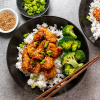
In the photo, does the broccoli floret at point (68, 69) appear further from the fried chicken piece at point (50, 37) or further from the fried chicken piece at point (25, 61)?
the fried chicken piece at point (25, 61)

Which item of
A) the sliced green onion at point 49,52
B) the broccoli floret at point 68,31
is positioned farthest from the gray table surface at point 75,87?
the sliced green onion at point 49,52

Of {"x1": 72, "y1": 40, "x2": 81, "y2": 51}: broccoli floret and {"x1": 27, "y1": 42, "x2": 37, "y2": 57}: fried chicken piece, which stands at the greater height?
{"x1": 72, "y1": 40, "x2": 81, "y2": 51}: broccoli floret

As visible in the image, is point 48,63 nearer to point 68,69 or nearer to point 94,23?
point 68,69

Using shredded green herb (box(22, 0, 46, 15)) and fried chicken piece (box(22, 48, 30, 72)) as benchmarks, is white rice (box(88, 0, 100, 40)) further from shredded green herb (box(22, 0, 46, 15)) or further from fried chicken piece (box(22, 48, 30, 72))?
fried chicken piece (box(22, 48, 30, 72))

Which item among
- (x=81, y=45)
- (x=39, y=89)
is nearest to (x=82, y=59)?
(x=81, y=45)

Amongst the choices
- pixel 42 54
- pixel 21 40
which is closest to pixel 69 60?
pixel 42 54

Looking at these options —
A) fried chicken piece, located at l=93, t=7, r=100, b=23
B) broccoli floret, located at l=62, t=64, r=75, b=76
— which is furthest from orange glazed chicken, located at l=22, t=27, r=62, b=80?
fried chicken piece, located at l=93, t=7, r=100, b=23

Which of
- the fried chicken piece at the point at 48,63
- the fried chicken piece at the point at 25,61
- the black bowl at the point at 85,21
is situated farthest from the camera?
the black bowl at the point at 85,21

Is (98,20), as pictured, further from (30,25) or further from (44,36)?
(30,25)
